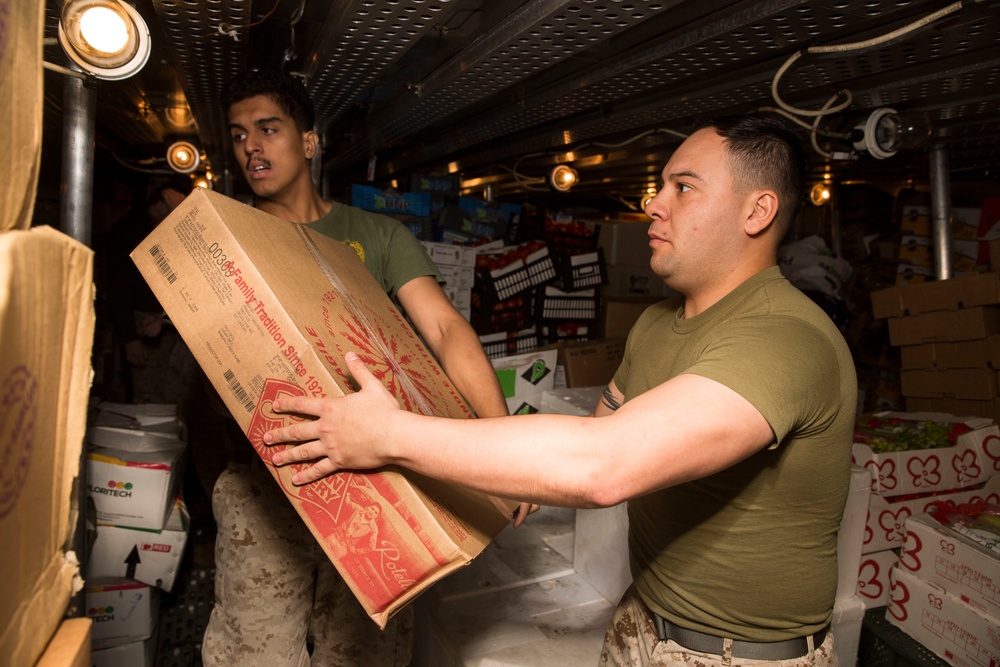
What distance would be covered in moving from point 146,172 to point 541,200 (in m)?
4.11

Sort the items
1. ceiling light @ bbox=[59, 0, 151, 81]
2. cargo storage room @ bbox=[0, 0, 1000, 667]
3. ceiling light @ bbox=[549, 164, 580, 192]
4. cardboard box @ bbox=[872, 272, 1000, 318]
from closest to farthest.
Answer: cargo storage room @ bbox=[0, 0, 1000, 667] < ceiling light @ bbox=[59, 0, 151, 81] < cardboard box @ bbox=[872, 272, 1000, 318] < ceiling light @ bbox=[549, 164, 580, 192]

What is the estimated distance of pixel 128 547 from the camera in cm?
220

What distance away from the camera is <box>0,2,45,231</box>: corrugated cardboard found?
512mm

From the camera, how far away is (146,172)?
4.51 metres

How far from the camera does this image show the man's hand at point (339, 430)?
932 mm

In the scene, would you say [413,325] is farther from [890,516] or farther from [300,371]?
[890,516]

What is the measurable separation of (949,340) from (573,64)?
2260mm

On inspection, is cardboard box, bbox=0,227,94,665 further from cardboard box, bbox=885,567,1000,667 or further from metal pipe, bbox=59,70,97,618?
cardboard box, bbox=885,567,1000,667

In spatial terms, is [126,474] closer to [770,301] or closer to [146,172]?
[770,301]

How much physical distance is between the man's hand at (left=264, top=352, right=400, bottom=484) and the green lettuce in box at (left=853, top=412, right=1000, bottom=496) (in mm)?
2042

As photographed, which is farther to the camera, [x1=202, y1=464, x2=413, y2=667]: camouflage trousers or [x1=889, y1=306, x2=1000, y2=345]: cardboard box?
[x1=889, y1=306, x2=1000, y2=345]: cardboard box

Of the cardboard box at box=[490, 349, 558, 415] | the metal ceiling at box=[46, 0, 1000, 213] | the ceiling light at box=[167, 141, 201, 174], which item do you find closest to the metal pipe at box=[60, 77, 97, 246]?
the metal ceiling at box=[46, 0, 1000, 213]

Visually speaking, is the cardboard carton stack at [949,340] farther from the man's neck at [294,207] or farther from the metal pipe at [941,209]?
the man's neck at [294,207]

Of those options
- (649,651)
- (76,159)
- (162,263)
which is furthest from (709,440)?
(76,159)
